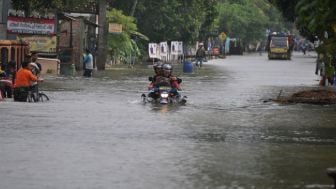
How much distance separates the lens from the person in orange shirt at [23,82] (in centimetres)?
2319

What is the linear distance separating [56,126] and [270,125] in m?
4.70

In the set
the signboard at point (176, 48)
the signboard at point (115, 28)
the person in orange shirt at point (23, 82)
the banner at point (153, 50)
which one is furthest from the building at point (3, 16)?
the signboard at point (176, 48)

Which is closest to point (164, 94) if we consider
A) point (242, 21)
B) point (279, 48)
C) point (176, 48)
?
point (176, 48)

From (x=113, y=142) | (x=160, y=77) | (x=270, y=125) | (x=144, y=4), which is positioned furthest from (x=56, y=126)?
(x=144, y=4)

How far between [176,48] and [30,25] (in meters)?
29.8

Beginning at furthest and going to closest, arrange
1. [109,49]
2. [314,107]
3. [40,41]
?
[109,49], [40,41], [314,107]

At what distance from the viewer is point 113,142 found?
14.2 m

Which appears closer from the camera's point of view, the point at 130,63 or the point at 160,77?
the point at 160,77

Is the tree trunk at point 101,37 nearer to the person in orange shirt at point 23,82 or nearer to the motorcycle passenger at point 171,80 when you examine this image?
the motorcycle passenger at point 171,80

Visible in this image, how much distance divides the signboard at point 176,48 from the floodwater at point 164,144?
137 ft

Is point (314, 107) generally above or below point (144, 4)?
below

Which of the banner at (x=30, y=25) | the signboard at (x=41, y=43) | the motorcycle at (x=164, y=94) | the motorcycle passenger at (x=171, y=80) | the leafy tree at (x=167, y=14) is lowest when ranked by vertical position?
the motorcycle at (x=164, y=94)

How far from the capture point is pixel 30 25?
3866 centimetres

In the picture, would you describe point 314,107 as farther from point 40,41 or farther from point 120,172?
point 40,41
